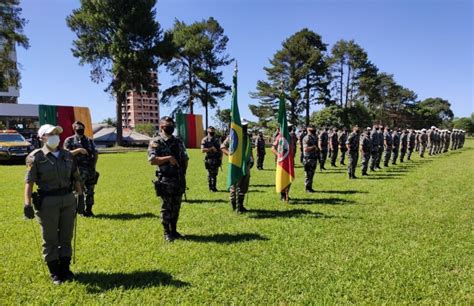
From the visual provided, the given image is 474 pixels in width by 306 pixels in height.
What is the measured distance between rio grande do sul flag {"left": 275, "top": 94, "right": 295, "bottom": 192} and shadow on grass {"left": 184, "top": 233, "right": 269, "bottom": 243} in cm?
286

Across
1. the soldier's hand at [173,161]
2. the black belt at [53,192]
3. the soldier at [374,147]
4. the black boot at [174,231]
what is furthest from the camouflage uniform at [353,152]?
the black belt at [53,192]

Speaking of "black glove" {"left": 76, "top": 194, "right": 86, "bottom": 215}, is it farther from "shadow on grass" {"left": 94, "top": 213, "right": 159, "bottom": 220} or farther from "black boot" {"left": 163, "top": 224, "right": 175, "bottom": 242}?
"shadow on grass" {"left": 94, "top": 213, "right": 159, "bottom": 220}

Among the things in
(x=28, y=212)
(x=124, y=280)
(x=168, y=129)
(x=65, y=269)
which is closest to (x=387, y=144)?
(x=168, y=129)

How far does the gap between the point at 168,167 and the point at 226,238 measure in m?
1.60

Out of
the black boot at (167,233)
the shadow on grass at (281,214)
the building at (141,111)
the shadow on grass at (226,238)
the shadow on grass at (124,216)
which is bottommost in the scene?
the shadow on grass at (124,216)

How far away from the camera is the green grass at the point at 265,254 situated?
4.57 m

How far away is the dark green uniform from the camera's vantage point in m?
4.66

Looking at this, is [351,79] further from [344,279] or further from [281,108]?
[344,279]

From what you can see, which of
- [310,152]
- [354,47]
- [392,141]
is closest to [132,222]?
[310,152]

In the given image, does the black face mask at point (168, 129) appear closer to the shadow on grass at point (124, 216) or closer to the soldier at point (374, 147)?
the shadow on grass at point (124, 216)

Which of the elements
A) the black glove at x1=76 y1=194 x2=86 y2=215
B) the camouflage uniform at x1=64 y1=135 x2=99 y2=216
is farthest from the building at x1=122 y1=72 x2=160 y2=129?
the black glove at x1=76 y1=194 x2=86 y2=215

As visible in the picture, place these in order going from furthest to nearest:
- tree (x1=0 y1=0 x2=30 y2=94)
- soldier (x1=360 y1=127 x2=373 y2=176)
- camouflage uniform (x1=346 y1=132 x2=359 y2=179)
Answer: tree (x1=0 y1=0 x2=30 y2=94), soldier (x1=360 y1=127 x2=373 y2=176), camouflage uniform (x1=346 y1=132 x2=359 y2=179)

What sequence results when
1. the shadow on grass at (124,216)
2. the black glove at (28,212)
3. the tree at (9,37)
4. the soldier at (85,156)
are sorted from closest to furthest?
1. the black glove at (28,212)
2. the soldier at (85,156)
3. the shadow on grass at (124,216)
4. the tree at (9,37)

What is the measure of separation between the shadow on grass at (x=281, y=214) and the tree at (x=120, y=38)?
33821 mm
